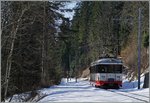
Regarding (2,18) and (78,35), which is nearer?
(2,18)

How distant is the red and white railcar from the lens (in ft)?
151

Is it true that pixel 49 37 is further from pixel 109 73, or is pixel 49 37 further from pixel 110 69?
pixel 109 73

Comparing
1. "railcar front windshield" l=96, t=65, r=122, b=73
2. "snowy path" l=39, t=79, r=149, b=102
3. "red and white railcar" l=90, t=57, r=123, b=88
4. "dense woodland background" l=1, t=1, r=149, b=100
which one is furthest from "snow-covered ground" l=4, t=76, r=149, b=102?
"railcar front windshield" l=96, t=65, r=122, b=73

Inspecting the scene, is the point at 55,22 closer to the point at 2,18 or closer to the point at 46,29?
the point at 46,29

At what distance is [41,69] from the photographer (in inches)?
1882

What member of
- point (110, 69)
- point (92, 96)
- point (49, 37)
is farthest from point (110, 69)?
point (92, 96)

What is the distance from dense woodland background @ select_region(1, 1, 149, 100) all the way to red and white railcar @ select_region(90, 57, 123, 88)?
512 centimetres

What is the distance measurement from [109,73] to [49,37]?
9.98 meters

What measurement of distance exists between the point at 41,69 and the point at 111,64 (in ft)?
22.1

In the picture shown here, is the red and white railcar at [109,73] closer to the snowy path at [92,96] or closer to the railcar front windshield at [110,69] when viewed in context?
the railcar front windshield at [110,69]

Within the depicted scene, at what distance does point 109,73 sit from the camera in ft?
152

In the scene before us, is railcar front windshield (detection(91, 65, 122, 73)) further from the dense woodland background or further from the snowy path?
the snowy path

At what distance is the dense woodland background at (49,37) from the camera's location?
1200 inches

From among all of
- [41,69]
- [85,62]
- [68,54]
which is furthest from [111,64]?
[68,54]
